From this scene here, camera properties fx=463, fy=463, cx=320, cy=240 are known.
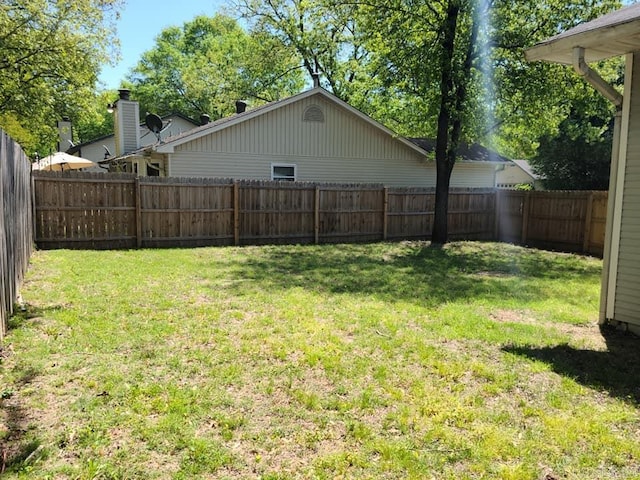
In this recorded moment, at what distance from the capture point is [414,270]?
9.42 metres

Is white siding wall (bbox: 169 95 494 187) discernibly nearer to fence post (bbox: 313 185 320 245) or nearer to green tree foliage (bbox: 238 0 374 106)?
fence post (bbox: 313 185 320 245)

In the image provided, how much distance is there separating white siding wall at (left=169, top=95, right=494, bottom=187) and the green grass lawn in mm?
7472

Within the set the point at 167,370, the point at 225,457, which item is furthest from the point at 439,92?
the point at 225,457

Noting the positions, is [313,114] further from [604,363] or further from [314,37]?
[604,363]

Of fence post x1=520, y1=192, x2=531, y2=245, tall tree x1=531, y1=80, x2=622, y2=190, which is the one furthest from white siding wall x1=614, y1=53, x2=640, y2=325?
tall tree x1=531, y1=80, x2=622, y2=190

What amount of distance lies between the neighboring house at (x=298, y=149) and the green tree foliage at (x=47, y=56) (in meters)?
4.38

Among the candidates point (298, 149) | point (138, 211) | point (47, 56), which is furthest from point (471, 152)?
point (47, 56)

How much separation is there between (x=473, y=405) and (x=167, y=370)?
2528mm

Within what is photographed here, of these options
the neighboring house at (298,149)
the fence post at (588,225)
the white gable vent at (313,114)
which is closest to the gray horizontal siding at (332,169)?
the neighboring house at (298,149)

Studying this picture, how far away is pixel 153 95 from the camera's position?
39531mm

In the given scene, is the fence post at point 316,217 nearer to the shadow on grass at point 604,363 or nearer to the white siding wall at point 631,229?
the white siding wall at point 631,229

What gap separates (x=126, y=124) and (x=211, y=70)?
46.3 feet

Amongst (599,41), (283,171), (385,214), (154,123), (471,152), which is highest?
(154,123)

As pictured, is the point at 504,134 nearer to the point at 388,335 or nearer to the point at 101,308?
the point at 388,335
